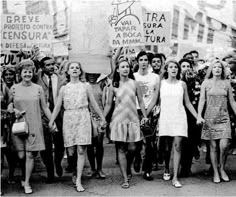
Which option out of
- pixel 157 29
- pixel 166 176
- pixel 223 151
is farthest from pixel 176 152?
pixel 157 29

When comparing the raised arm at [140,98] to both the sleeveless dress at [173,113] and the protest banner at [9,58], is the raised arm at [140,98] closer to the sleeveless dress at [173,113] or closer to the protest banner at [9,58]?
the sleeveless dress at [173,113]

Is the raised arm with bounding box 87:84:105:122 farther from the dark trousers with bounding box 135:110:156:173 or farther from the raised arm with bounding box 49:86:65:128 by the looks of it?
the dark trousers with bounding box 135:110:156:173

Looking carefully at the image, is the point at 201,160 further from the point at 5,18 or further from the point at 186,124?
the point at 5,18

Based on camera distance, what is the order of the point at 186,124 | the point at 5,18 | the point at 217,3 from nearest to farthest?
the point at 186,124 → the point at 5,18 → the point at 217,3

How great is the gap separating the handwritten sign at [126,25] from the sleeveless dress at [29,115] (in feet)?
6.70

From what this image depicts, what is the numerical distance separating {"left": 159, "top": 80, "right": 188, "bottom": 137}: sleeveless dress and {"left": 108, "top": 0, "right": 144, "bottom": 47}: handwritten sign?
4.75ft

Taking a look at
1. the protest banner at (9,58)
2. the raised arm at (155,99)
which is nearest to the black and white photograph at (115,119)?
the raised arm at (155,99)

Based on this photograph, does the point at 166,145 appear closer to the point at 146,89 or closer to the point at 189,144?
the point at 189,144

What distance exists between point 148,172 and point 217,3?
522 centimetres

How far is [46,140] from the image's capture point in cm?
612

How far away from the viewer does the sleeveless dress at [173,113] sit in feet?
19.9

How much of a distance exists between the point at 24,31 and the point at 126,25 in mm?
1647

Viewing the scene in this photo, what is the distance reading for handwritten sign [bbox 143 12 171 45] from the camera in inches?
A: 306

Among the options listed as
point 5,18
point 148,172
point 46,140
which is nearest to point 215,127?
point 148,172
